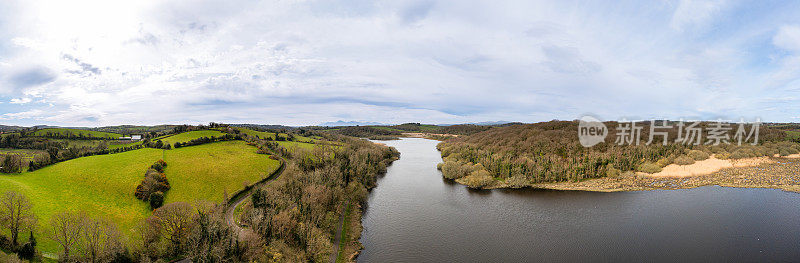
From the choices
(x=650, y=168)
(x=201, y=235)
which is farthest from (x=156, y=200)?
(x=650, y=168)

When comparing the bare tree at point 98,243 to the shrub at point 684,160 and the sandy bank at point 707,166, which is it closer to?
the sandy bank at point 707,166

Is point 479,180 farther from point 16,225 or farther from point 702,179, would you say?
point 16,225

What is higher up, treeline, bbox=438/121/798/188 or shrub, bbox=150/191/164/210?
treeline, bbox=438/121/798/188

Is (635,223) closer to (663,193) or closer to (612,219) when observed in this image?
(612,219)

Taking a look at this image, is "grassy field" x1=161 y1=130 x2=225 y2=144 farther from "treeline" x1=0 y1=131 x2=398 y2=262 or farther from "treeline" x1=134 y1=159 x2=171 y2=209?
"treeline" x1=0 y1=131 x2=398 y2=262

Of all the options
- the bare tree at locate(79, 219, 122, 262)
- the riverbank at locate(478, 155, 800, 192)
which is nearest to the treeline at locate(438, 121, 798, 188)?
the riverbank at locate(478, 155, 800, 192)

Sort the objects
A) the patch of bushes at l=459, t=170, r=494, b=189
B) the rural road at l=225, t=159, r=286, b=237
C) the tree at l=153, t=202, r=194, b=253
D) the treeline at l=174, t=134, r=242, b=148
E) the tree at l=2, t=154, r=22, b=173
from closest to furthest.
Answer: the tree at l=153, t=202, r=194, b=253 < the rural road at l=225, t=159, r=286, b=237 < the tree at l=2, t=154, r=22, b=173 < the patch of bushes at l=459, t=170, r=494, b=189 < the treeline at l=174, t=134, r=242, b=148
